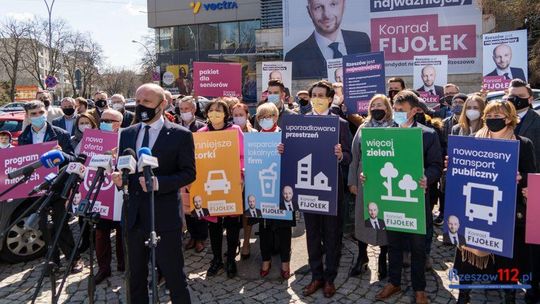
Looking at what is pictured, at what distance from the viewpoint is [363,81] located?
7102mm

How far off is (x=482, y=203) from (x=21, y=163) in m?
5.21

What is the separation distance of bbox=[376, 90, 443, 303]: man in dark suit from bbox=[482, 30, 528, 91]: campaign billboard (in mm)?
5438

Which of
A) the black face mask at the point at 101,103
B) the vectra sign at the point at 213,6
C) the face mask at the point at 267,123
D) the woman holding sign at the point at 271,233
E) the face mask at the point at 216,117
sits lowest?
the woman holding sign at the point at 271,233

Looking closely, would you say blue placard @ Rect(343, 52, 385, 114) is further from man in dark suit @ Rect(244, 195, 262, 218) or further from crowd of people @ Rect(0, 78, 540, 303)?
man in dark suit @ Rect(244, 195, 262, 218)

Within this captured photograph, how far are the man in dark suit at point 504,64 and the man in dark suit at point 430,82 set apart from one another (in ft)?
5.63

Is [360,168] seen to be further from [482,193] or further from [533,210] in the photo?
[533,210]

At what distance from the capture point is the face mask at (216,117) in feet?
17.2

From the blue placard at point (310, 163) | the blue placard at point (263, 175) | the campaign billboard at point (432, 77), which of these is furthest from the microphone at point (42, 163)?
the campaign billboard at point (432, 77)

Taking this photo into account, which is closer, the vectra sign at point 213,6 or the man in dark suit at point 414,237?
the man in dark suit at point 414,237

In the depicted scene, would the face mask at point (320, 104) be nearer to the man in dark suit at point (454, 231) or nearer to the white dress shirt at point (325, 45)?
the man in dark suit at point (454, 231)

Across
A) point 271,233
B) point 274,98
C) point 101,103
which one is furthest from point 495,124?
point 101,103

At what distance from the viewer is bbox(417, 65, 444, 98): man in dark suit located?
34.9 feet

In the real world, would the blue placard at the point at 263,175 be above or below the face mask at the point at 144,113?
below

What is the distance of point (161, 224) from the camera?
11.8ft
